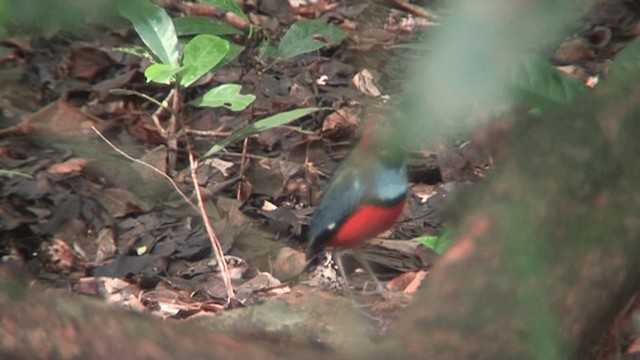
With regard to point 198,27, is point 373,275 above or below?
below

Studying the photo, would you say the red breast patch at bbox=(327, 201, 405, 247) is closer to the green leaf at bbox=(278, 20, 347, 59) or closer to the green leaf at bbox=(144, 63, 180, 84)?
the green leaf at bbox=(144, 63, 180, 84)

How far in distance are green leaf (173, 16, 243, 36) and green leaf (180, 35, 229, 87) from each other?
0.40m

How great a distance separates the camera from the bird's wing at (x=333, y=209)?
11.4ft

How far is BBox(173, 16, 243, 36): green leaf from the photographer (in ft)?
16.4

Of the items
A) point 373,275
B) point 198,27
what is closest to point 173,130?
point 198,27

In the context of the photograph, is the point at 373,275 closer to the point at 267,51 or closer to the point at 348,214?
the point at 348,214

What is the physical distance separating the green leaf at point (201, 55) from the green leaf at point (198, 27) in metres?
0.40

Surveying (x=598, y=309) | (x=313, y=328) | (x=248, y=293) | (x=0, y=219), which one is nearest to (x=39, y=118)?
(x=0, y=219)

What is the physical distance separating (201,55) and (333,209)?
965 millimetres

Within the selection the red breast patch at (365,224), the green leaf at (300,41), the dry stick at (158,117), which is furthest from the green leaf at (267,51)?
the red breast patch at (365,224)

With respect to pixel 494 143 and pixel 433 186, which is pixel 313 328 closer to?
pixel 494 143

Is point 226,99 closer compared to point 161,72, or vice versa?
point 161,72

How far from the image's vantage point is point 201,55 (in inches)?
180

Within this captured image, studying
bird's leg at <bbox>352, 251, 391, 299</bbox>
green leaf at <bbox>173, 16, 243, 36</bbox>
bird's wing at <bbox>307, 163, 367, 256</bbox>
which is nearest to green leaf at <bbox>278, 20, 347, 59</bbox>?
green leaf at <bbox>173, 16, 243, 36</bbox>
